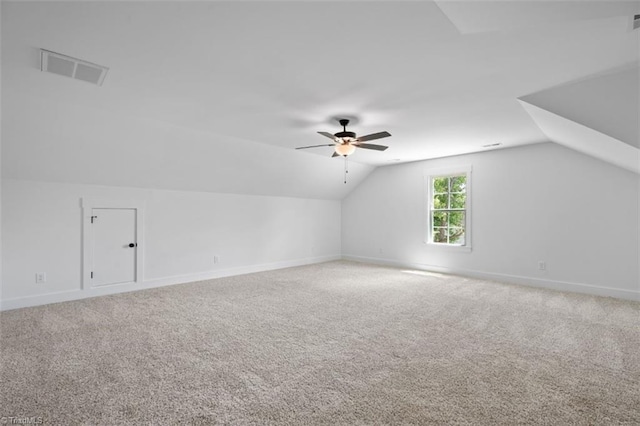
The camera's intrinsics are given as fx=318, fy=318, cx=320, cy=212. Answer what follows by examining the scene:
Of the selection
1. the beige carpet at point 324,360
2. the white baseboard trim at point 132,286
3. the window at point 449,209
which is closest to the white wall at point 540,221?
the window at point 449,209

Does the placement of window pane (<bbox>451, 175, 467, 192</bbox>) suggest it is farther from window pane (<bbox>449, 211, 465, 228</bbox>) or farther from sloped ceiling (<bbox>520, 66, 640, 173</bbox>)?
sloped ceiling (<bbox>520, 66, 640, 173</bbox>)

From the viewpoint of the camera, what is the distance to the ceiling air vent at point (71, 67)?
8.14ft

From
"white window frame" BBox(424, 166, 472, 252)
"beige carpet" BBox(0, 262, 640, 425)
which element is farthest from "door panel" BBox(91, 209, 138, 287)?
"white window frame" BBox(424, 166, 472, 252)

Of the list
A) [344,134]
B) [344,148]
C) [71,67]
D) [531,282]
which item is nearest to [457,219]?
[531,282]

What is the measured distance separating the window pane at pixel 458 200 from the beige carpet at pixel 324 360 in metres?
2.31

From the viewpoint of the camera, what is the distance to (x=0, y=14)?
6.38 ft

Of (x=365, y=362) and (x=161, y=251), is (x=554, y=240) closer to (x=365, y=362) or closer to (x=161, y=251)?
(x=365, y=362)

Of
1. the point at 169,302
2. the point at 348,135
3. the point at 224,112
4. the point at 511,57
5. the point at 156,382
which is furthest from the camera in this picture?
the point at 169,302

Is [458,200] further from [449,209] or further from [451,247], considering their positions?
[451,247]

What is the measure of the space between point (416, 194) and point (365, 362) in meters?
5.10

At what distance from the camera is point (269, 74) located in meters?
2.83

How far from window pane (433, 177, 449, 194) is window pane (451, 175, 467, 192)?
0.12 meters

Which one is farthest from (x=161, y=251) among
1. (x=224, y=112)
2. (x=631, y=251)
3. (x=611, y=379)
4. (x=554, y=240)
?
(x=631, y=251)

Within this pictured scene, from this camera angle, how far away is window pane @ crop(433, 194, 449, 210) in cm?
681
